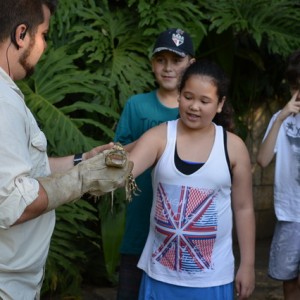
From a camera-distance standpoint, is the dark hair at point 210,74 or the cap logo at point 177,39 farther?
the cap logo at point 177,39

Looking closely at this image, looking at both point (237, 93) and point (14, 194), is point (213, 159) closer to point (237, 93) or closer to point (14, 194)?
point (14, 194)

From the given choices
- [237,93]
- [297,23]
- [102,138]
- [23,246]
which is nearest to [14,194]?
[23,246]

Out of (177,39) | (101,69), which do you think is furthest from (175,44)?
(101,69)

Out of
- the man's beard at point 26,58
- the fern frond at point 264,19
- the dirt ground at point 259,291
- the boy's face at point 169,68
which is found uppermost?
the man's beard at point 26,58

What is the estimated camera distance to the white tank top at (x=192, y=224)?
10.5 ft

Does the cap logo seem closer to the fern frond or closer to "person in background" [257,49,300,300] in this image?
"person in background" [257,49,300,300]

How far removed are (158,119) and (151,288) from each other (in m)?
0.88

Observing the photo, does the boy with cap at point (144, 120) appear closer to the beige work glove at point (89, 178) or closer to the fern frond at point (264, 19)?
the beige work glove at point (89, 178)

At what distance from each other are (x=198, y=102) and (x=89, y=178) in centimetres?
91

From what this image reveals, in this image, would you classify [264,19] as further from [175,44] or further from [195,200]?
[195,200]

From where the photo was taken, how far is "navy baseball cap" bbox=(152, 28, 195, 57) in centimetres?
393

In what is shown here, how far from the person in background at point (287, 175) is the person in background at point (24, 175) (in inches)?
63.5

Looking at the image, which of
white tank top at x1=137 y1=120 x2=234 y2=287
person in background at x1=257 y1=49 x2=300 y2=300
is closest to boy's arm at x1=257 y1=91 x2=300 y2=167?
person in background at x1=257 y1=49 x2=300 y2=300

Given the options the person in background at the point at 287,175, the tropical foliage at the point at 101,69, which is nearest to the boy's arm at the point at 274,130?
the person in background at the point at 287,175
